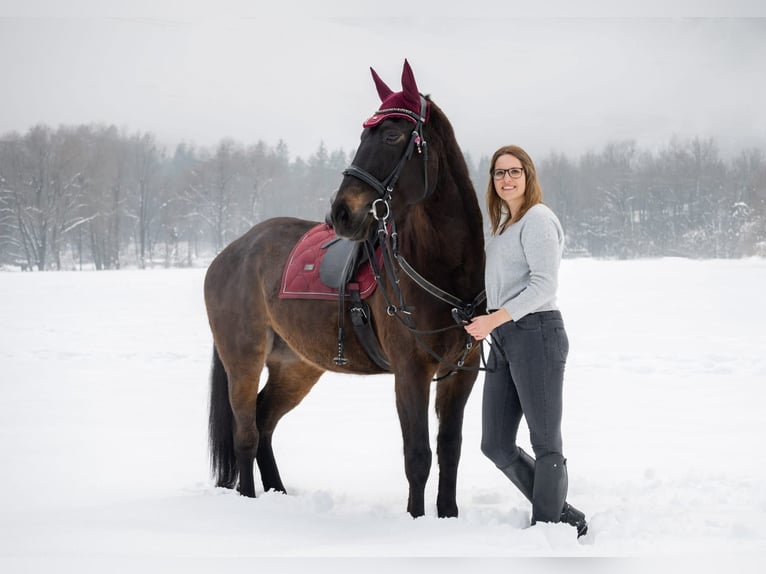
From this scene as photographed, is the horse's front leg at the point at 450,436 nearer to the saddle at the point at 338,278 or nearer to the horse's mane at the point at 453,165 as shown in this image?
the saddle at the point at 338,278

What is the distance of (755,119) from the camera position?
9.40 m

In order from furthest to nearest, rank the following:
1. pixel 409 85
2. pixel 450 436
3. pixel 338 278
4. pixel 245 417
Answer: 1. pixel 245 417
2. pixel 338 278
3. pixel 450 436
4. pixel 409 85

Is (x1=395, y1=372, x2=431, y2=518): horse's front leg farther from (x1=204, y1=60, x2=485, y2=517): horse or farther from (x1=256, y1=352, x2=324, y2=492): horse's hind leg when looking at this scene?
(x1=256, y1=352, x2=324, y2=492): horse's hind leg

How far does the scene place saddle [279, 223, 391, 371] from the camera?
10.6 ft

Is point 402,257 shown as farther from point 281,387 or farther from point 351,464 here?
point 351,464

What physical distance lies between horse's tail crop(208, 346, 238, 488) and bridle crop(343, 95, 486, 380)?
5.20 ft

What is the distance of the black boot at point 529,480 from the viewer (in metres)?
2.90

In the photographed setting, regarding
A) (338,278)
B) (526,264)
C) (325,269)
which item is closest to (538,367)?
(526,264)

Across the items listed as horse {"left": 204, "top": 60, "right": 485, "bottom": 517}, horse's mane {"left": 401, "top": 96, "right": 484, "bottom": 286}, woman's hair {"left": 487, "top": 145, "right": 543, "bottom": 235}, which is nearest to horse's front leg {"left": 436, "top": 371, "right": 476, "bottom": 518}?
horse {"left": 204, "top": 60, "right": 485, "bottom": 517}

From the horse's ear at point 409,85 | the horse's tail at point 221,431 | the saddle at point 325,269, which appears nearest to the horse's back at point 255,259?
the saddle at point 325,269

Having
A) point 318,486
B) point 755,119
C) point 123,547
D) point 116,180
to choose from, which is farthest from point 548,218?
point 116,180

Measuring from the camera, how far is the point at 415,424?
292 centimetres

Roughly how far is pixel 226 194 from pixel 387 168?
1105 centimetres

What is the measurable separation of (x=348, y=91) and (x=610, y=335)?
503 cm
